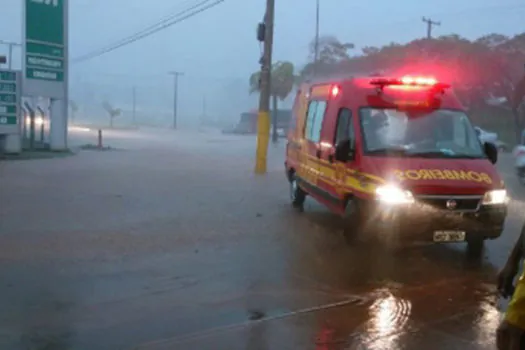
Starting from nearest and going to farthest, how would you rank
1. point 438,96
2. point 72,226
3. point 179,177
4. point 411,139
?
point 411,139
point 438,96
point 72,226
point 179,177

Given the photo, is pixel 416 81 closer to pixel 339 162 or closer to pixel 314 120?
pixel 339 162

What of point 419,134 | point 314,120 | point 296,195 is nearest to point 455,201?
point 419,134

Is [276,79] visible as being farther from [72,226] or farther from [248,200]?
[72,226]

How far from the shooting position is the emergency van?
328 inches

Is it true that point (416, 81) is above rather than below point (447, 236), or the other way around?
above

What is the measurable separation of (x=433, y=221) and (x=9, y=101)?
19.6 meters

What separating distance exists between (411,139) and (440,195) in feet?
4.13

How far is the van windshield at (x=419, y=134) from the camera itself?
916 centimetres

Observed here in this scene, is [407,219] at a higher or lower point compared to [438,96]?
lower

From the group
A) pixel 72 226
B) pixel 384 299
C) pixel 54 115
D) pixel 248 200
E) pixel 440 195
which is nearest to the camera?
pixel 384 299

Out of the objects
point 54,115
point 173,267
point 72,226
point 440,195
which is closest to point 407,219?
point 440,195

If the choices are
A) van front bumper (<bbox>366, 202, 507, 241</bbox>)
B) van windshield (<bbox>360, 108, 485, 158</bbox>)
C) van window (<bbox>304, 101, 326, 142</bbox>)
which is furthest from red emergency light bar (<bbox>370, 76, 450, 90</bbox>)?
van front bumper (<bbox>366, 202, 507, 241</bbox>)

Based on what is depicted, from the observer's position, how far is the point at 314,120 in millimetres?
11680

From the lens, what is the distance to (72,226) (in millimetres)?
10859
